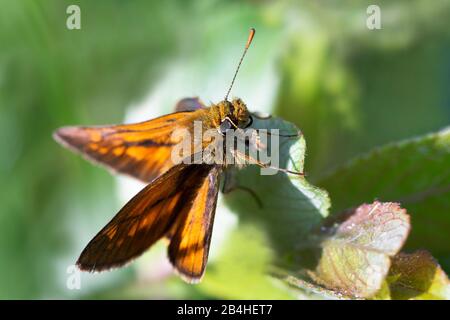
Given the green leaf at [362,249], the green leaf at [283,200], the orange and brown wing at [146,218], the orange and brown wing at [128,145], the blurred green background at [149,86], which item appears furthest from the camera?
the blurred green background at [149,86]

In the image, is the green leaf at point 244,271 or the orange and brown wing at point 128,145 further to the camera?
the orange and brown wing at point 128,145

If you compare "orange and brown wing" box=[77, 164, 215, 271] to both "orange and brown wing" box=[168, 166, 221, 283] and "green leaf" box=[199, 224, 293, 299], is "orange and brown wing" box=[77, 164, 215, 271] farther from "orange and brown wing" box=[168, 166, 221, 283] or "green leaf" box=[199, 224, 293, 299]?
"green leaf" box=[199, 224, 293, 299]

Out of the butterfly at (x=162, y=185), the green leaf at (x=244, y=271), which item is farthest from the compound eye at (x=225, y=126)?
the green leaf at (x=244, y=271)

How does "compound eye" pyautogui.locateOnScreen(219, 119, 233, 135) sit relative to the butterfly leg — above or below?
above

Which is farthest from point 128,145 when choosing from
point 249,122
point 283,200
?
point 283,200

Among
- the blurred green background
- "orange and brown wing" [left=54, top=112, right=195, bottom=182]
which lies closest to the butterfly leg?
Answer: "orange and brown wing" [left=54, top=112, right=195, bottom=182]

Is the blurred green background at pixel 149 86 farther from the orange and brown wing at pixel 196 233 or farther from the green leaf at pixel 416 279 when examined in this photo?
the green leaf at pixel 416 279

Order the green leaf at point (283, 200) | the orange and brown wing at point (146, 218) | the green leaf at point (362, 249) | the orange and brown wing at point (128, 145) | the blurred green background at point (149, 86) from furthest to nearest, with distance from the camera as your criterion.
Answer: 1. the blurred green background at point (149, 86)
2. the orange and brown wing at point (128, 145)
3. the orange and brown wing at point (146, 218)
4. the green leaf at point (283, 200)
5. the green leaf at point (362, 249)
